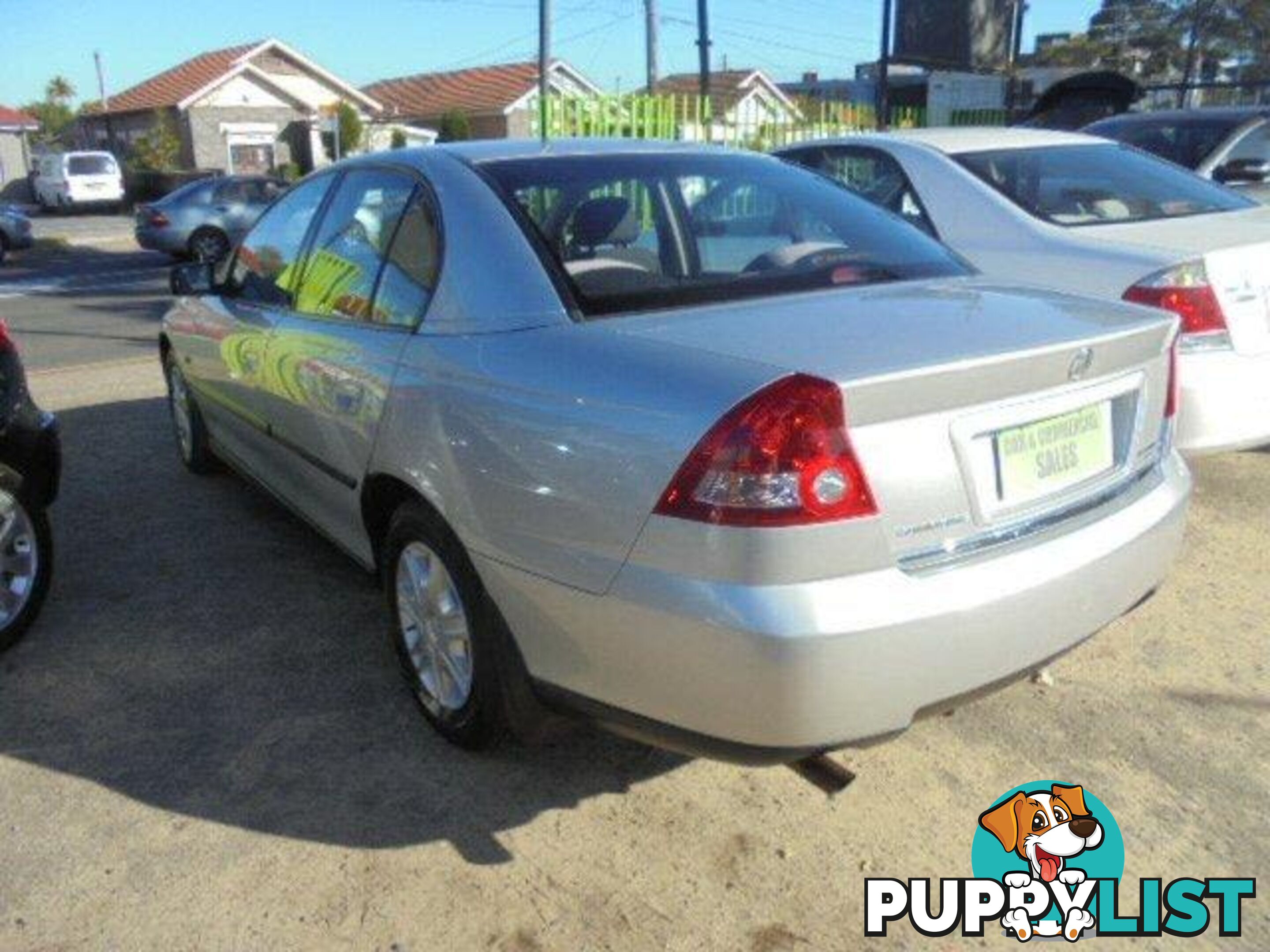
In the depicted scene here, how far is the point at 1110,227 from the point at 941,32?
19.2 meters

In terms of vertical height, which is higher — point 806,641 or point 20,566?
point 806,641

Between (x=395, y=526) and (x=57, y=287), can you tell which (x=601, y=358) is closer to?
(x=395, y=526)

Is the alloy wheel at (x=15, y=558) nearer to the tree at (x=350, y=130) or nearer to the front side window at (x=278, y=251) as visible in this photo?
the front side window at (x=278, y=251)

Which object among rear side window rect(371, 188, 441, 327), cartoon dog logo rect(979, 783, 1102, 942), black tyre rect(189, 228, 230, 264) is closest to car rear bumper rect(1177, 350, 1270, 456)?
cartoon dog logo rect(979, 783, 1102, 942)

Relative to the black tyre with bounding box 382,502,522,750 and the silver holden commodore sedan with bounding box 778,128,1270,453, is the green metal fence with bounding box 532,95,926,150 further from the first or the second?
the black tyre with bounding box 382,502,522,750

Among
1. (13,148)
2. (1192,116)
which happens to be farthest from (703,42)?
(13,148)

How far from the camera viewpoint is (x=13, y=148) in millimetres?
43531

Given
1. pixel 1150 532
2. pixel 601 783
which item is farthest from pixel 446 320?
pixel 1150 532

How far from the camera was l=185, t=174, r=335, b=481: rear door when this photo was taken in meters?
3.83

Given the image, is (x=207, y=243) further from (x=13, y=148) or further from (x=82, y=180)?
(x=13, y=148)

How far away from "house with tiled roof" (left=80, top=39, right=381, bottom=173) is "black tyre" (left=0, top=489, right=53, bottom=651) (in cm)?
3891

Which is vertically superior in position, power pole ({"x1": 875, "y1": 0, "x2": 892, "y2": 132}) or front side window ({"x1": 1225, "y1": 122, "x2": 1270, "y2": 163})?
power pole ({"x1": 875, "y1": 0, "x2": 892, "y2": 132})

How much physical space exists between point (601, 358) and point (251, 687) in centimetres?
171

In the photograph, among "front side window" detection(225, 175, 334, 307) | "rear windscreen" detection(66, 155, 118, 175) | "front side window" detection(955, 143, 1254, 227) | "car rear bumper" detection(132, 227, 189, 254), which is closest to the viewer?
"front side window" detection(225, 175, 334, 307)
